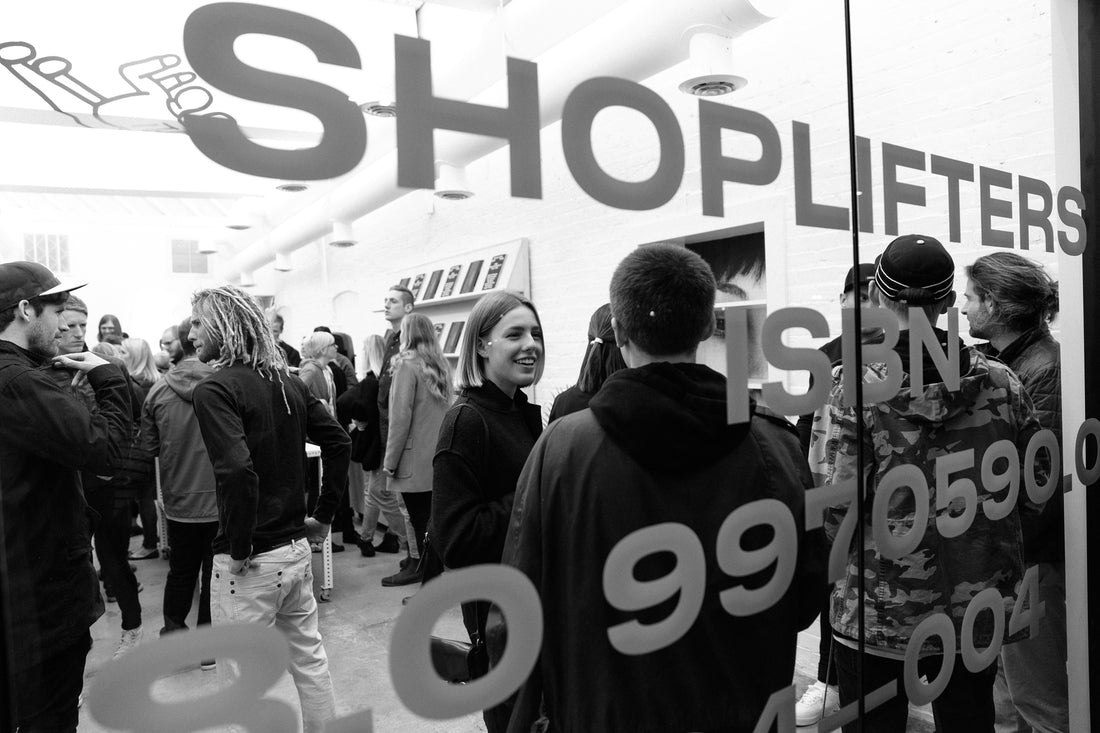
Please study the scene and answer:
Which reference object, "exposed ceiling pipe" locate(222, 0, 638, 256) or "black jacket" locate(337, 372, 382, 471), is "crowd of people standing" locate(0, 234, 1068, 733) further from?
"exposed ceiling pipe" locate(222, 0, 638, 256)

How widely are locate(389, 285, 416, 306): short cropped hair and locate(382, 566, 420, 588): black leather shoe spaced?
1.32 ft

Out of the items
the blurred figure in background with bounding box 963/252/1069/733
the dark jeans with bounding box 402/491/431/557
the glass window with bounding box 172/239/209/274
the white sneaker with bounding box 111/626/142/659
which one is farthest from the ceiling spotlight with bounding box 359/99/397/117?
the blurred figure in background with bounding box 963/252/1069/733

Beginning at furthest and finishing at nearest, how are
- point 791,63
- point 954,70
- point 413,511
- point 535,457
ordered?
1. point 954,70
2. point 413,511
3. point 791,63
4. point 535,457

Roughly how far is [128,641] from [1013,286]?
197 centimetres

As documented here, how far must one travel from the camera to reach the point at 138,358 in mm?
949

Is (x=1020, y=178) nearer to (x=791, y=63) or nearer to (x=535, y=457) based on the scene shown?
(x=791, y=63)

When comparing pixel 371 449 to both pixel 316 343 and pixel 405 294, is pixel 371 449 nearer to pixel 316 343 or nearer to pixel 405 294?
pixel 316 343

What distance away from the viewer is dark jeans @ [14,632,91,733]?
779mm

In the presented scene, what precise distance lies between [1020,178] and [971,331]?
1.25 feet

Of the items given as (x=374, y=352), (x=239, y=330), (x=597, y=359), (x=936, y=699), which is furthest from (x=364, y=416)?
(x=936, y=699)

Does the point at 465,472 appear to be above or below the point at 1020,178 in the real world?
below

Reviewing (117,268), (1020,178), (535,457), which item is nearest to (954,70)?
(1020,178)

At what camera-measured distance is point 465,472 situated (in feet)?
4.20

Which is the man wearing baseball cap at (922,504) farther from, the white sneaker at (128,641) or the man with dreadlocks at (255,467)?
the white sneaker at (128,641)
